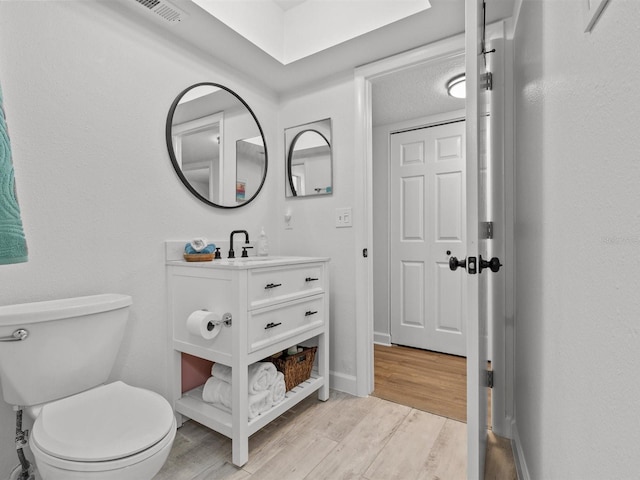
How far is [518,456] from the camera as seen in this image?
1432 mm

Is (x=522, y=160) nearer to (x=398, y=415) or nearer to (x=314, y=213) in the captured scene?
(x=314, y=213)

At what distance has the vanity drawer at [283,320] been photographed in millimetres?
1572

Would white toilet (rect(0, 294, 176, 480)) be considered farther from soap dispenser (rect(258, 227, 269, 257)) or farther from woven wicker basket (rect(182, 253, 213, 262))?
soap dispenser (rect(258, 227, 269, 257))

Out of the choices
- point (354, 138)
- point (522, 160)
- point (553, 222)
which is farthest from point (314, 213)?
point (553, 222)

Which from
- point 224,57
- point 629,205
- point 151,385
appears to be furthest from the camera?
point 224,57

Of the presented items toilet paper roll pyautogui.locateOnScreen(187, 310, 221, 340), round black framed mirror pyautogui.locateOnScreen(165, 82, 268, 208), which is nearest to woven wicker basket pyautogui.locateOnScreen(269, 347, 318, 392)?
toilet paper roll pyautogui.locateOnScreen(187, 310, 221, 340)

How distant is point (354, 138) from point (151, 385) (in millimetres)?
1837

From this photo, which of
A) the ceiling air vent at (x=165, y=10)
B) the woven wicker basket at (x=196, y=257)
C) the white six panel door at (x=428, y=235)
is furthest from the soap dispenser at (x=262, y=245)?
the white six panel door at (x=428, y=235)

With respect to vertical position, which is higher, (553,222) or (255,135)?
(255,135)

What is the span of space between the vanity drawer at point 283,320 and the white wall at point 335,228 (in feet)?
0.82

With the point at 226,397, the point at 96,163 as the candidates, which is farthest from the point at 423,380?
the point at 96,163

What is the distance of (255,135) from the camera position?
91.6 inches

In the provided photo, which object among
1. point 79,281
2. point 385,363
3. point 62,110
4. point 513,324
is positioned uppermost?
point 62,110

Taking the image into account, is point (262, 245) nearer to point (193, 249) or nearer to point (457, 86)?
point (193, 249)
